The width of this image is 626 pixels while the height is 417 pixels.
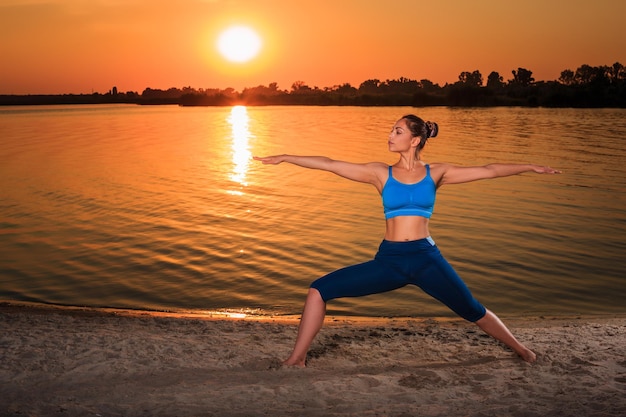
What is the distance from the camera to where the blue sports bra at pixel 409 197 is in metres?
5.29

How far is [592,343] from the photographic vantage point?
657cm

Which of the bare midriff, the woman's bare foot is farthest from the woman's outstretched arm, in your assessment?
the woman's bare foot

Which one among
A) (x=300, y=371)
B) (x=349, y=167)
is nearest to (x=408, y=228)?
(x=349, y=167)

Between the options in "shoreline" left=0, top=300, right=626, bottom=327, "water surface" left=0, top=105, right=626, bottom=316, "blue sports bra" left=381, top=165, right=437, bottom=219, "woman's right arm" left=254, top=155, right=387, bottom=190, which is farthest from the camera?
"water surface" left=0, top=105, right=626, bottom=316

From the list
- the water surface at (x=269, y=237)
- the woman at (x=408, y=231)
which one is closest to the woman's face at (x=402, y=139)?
the woman at (x=408, y=231)

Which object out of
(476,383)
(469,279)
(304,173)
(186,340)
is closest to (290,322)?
(186,340)

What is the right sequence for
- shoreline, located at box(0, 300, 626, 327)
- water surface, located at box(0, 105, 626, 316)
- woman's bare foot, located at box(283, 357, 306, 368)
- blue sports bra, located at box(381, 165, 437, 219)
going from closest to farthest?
blue sports bra, located at box(381, 165, 437, 219), woman's bare foot, located at box(283, 357, 306, 368), shoreline, located at box(0, 300, 626, 327), water surface, located at box(0, 105, 626, 316)

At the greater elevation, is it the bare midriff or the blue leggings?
the bare midriff

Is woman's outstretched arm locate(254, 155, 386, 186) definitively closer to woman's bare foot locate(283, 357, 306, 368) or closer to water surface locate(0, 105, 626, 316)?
woman's bare foot locate(283, 357, 306, 368)

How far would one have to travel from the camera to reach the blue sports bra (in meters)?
5.29

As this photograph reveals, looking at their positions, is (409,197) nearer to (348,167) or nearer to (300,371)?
(348,167)

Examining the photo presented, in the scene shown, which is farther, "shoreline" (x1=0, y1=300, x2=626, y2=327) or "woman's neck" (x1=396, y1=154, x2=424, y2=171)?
"shoreline" (x1=0, y1=300, x2=626, y2=327)

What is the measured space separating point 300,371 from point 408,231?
60.0 inches

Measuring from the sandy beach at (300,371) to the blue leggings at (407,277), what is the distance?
69 cm
